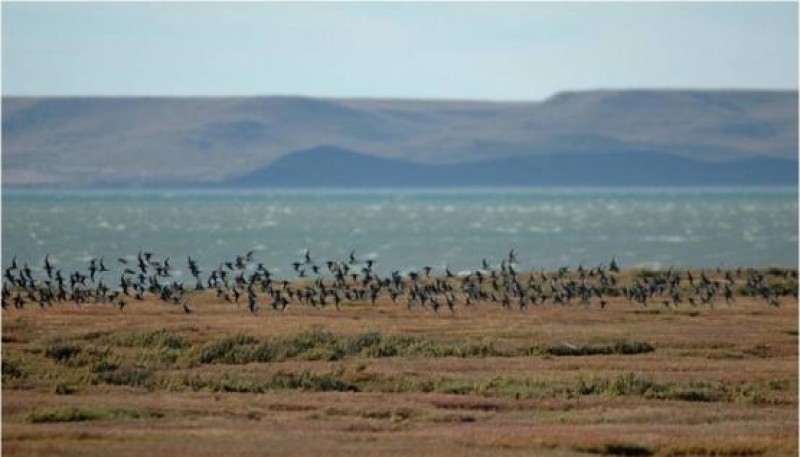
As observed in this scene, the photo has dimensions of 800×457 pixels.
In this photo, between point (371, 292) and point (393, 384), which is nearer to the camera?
point (393, 384)

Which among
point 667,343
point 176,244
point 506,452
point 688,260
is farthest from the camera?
point 176,244

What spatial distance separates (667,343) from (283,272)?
64.3 meters

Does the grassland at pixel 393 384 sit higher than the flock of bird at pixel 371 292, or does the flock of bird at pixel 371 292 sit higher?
the flock of bird at pixel 371 292

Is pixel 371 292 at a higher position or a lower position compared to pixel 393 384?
higher

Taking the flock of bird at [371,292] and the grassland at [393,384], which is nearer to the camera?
the grassland at [393,384]

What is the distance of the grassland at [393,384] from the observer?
1419 inches

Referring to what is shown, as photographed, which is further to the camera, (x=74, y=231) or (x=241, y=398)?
(x=74, y=231)

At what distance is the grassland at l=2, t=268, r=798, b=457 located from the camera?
36031 mm

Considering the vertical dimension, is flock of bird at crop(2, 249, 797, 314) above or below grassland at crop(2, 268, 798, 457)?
above

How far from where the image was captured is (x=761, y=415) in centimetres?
4128

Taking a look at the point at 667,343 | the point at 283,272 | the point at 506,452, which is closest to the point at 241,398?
the point at 506,452

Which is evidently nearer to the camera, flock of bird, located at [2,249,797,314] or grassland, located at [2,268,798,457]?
grassland, located at [2,268,798,457]

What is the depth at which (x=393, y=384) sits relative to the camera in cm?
4606

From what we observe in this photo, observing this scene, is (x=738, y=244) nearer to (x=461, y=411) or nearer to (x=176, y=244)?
(x=176, y=244)
